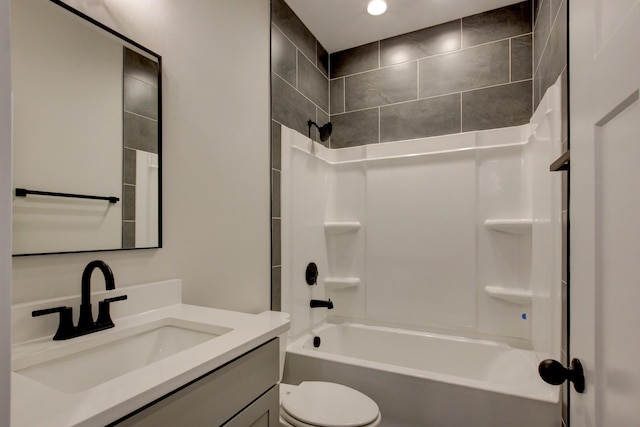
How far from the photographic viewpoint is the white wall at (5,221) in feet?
1.14

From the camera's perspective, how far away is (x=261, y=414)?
3.31 feet

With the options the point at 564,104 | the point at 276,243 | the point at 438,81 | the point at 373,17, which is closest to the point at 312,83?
the point at 373,17

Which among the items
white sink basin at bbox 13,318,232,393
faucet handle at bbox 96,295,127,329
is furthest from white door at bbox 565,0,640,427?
faucet handle at bbox 96,295,127,329

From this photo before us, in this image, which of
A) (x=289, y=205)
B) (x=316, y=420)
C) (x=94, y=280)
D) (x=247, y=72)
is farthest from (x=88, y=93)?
(x=316, y=420)

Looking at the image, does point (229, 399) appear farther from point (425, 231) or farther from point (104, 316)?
point (425, 231)

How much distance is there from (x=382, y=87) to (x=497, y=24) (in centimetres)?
87

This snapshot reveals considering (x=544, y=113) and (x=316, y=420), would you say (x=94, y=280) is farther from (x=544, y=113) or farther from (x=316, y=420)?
(x=544, y=113)

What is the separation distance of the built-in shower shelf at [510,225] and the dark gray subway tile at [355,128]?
1.05m

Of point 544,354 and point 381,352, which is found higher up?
point 544,354

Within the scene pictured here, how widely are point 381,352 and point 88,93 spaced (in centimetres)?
227

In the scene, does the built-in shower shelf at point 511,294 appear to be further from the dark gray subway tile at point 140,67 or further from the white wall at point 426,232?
the dark gray subway tile at point 140,67

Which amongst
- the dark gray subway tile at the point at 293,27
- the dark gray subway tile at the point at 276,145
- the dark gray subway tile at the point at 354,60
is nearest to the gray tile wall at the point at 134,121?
the dark gray subway tile at the point at 276,145

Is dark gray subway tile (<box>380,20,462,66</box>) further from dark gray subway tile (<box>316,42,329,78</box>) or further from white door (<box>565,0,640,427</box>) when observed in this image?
white door (<box>565,0,640,427</box>)

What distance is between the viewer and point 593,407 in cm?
62
